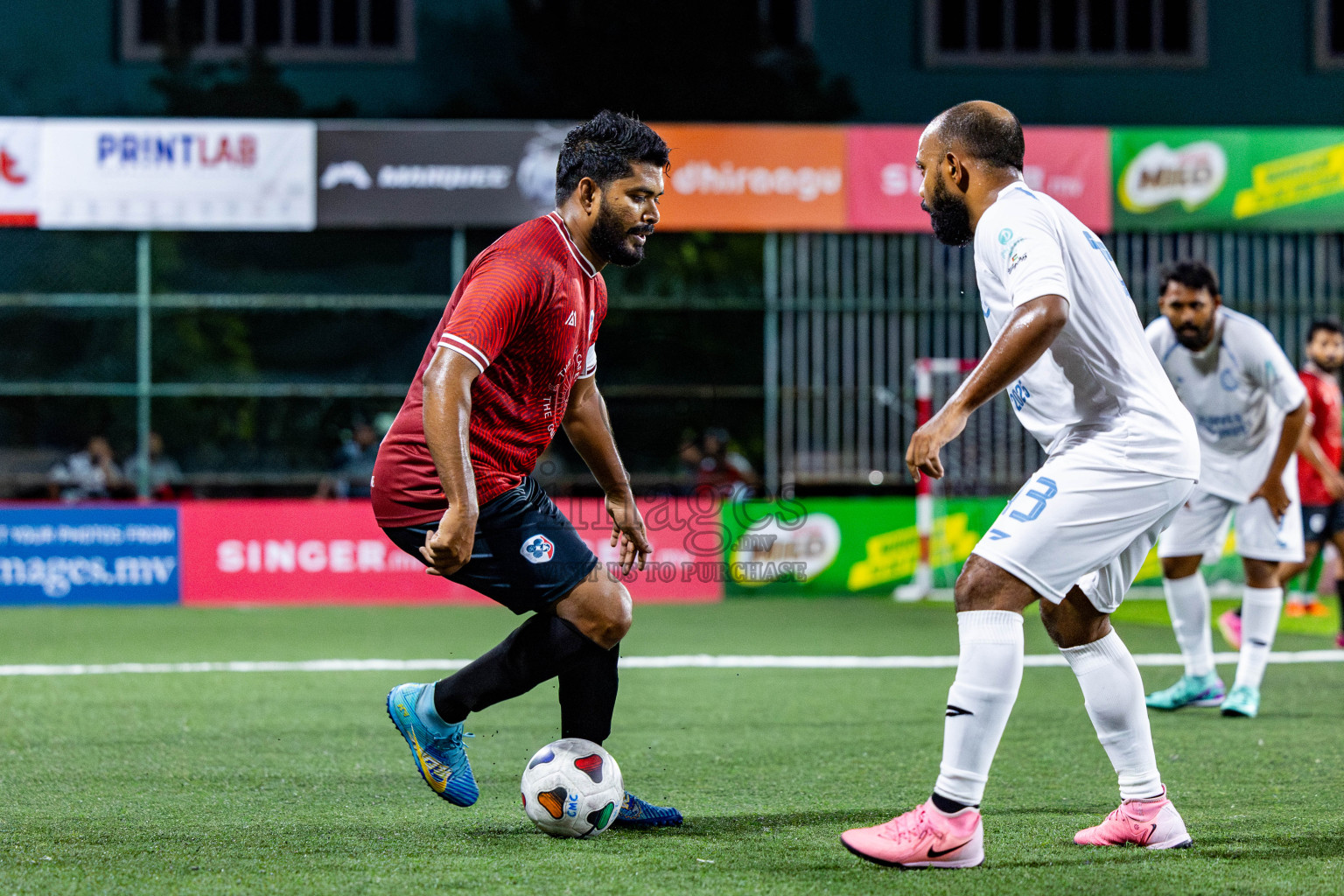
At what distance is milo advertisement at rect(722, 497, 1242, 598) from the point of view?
14523mm

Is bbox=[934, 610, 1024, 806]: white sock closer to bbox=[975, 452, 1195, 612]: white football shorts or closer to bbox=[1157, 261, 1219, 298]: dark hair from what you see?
bbox=[975, 452, 1195, 612]: white football shorts

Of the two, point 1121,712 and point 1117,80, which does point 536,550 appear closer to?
point 1121,712

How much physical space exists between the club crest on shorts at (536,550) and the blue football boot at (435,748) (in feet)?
1.94

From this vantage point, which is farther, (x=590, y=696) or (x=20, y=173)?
(x=20, y=173)

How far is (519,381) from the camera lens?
414 cm

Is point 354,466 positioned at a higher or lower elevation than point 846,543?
higher

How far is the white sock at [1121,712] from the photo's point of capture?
13.4ft

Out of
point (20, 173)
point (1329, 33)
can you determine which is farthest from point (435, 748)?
point (1329, 33)

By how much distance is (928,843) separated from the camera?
12.2 feet

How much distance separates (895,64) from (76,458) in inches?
428

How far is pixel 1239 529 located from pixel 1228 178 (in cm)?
946

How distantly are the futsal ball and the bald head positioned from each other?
1991mm

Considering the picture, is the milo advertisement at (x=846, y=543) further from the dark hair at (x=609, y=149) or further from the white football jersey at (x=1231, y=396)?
the dark hair at (x=609, y=149)

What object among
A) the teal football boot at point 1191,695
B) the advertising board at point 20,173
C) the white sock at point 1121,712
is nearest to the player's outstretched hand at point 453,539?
the white sock at point 1121,712
